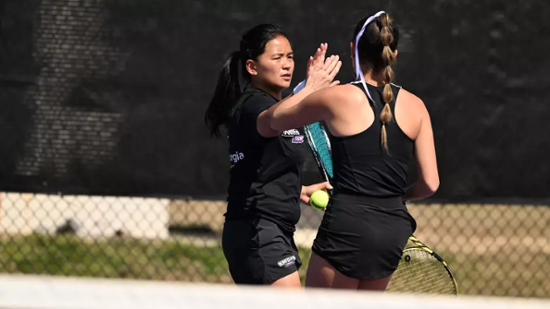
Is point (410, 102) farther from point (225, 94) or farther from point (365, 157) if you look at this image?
point (225, 94)

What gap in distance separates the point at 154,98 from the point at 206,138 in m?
0.37

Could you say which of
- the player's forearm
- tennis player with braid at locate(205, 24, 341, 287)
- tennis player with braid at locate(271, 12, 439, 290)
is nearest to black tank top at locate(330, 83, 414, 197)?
tennis player with braid at locate(271, 12, 439, 290)

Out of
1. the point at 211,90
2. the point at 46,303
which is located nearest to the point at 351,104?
the point at 46,303

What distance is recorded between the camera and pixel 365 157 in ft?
10.1

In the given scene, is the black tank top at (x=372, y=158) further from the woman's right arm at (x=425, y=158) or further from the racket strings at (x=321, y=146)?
the racket strings at (x=321, y=146)

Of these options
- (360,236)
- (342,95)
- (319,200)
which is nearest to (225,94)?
(319,200)

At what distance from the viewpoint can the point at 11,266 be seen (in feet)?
20.6

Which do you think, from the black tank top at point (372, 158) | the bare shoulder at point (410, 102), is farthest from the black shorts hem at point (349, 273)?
the bare shoulder at point (410, 102)

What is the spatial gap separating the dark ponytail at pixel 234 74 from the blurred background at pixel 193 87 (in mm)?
1200

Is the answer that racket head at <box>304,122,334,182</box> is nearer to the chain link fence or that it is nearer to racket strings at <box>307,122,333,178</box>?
racket strings at <box>307,122,333,178</box>

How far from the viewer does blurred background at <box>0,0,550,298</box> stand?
5.00 meters

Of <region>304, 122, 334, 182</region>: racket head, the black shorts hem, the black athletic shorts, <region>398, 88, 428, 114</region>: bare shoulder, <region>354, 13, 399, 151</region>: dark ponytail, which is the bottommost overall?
the black athletic shorts

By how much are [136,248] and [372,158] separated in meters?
4.24

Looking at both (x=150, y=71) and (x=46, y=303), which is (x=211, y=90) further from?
(x=46, y=303)
